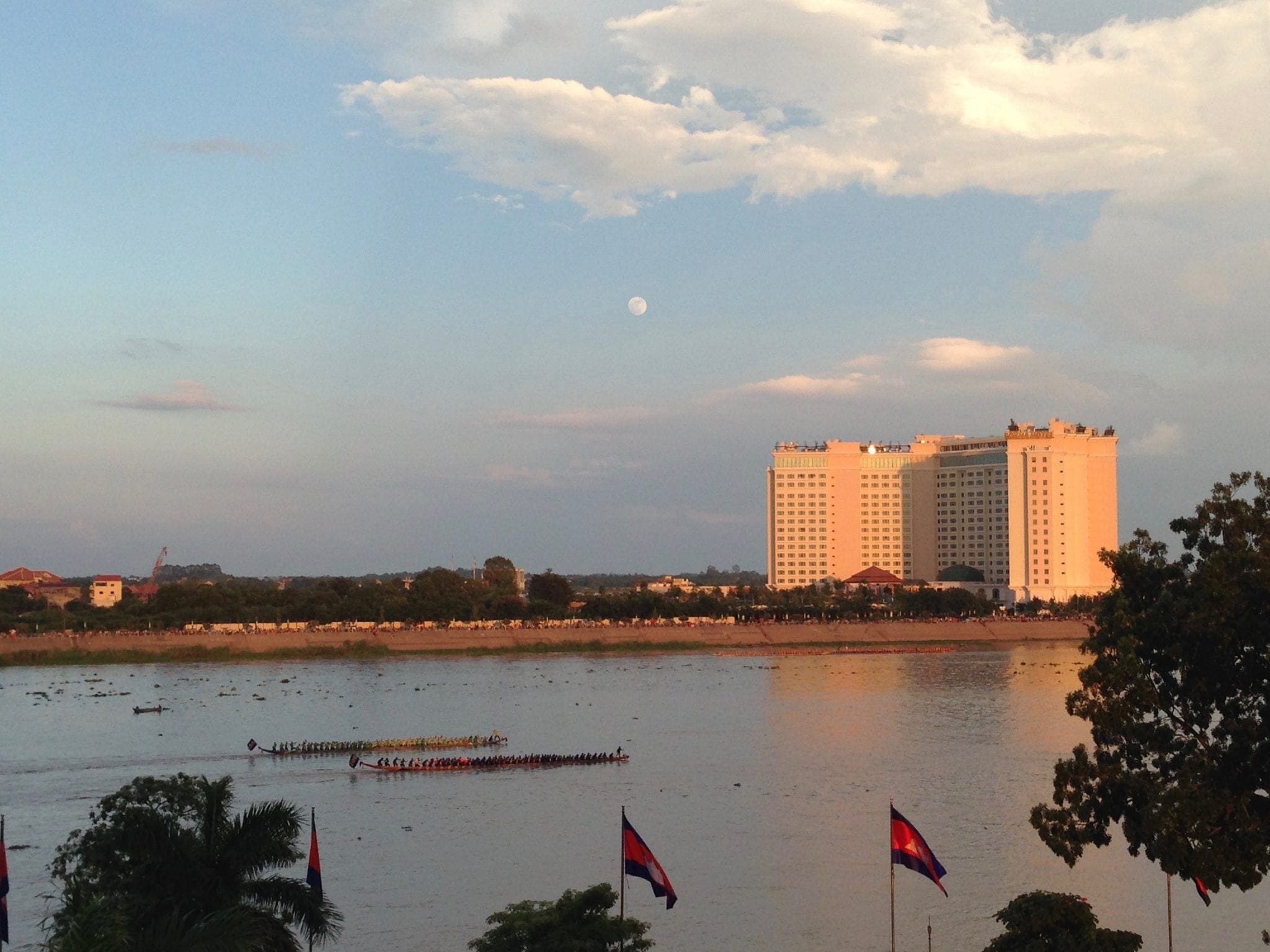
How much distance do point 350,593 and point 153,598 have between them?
2143 centimetres

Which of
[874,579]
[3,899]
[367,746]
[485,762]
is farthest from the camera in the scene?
[874,579]

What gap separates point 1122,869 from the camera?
33.2m

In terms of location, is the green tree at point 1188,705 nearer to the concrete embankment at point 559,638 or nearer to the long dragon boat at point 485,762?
the long dragon boat at point 485,762

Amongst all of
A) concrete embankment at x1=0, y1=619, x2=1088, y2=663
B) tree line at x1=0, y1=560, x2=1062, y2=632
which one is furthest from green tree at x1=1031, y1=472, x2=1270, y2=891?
tree line at x1=0, y1=560, x2=1062, y2=632

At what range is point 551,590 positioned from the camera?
15762 cm

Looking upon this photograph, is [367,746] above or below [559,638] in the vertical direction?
below

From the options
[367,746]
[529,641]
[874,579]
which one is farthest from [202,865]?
[874,579]

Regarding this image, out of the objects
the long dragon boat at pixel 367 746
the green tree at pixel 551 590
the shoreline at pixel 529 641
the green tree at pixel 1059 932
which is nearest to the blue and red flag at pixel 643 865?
the green tree at pixel 1059 932

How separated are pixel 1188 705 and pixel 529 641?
346 feet

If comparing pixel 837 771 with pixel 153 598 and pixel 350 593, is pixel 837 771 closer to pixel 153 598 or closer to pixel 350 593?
pixel 350 593

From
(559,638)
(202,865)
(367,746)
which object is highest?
(202,865)

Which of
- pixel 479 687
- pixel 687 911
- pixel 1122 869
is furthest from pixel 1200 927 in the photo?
pixel 479 687

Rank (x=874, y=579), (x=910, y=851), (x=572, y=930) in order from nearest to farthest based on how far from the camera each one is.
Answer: (x=572, y=930)
(x=910, y=851)
(x=874, y=579)

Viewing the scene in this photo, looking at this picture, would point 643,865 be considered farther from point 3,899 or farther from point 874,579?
point 874,579
